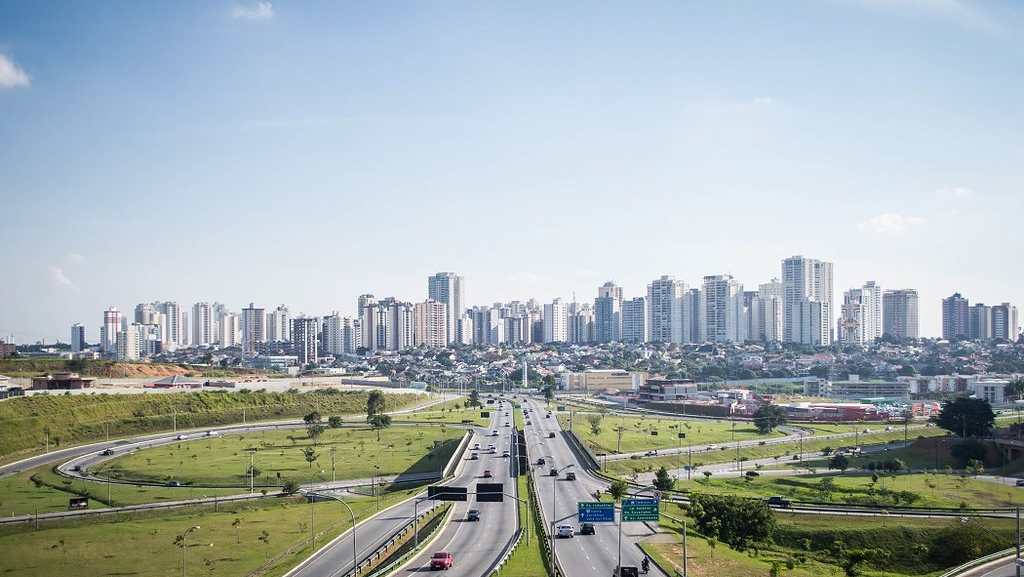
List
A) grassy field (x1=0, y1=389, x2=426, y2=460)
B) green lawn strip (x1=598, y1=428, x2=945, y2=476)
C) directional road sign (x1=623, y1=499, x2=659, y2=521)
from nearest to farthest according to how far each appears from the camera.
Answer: directional road sign (x1=623, y1=499, x2=659, y2=521) < green lawn strip (x1=598, y1=428, x2=945, y2=476) < grassy field (x1=0, y1=389, x2=426, y2=460)

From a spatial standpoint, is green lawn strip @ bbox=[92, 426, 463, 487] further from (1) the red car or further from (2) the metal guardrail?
(2) the metal guardrail

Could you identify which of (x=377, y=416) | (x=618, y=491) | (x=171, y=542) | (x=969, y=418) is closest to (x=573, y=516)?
(x=618, y=491)

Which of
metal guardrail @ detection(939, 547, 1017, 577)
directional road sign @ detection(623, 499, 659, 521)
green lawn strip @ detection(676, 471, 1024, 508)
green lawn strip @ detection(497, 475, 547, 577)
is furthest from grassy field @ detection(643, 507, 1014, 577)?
green lawn strip @ detection(676, 471, 1024, 508)

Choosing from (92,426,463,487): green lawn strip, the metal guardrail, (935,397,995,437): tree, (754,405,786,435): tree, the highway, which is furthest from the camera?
(754,405,786,435): tree

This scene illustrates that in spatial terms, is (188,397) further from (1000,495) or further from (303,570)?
(1000,495)

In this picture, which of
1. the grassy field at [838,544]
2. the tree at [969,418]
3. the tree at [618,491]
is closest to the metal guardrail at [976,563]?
the grassy field at [838,544]

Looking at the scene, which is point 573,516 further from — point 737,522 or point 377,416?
point 377,416
